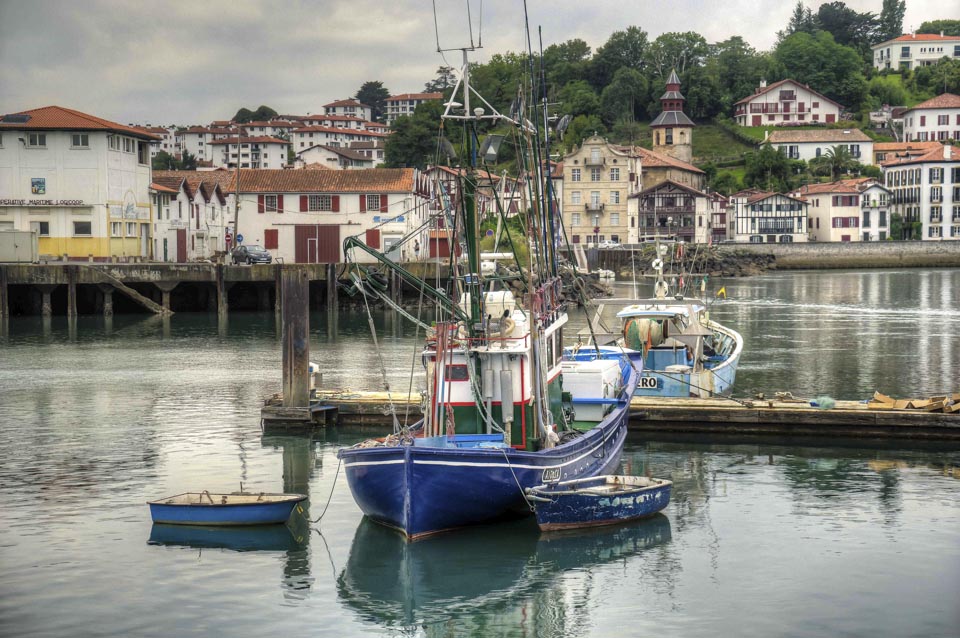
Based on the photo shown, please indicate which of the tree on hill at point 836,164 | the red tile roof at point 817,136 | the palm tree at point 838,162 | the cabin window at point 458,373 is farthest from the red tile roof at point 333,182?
the red tile roof at point 817,136

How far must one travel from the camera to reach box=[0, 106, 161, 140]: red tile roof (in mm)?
70375

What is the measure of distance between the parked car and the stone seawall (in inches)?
2375

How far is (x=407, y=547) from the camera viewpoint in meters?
18.9

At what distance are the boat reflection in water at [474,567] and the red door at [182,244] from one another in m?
64.0

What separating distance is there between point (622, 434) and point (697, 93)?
153959mm

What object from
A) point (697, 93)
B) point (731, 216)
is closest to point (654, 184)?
point (731, 216)

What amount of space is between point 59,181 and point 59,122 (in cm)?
358

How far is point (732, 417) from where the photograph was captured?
27.5 metres

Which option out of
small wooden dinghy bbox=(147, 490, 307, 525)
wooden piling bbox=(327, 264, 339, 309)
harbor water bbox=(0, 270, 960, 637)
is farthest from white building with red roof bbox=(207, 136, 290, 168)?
small wooden dinghy bbox=(147, 490, 307, 525)

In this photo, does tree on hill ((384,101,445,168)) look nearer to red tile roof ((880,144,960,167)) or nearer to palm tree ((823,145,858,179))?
palm tree ((823,145,858,179))

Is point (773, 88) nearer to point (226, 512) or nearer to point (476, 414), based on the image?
point (476, 414)

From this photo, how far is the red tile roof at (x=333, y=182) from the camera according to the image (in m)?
82.8

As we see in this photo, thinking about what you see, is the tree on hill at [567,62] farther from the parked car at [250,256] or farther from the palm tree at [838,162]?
the parked car at [250,256]

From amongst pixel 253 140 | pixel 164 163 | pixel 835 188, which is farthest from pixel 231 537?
pixel 164 163
